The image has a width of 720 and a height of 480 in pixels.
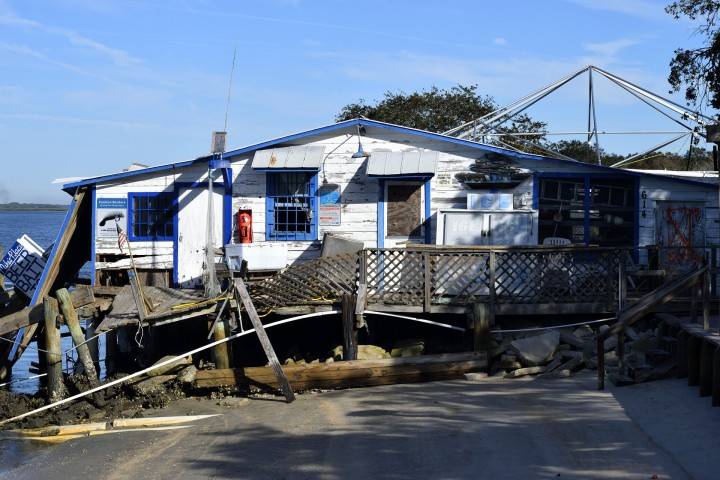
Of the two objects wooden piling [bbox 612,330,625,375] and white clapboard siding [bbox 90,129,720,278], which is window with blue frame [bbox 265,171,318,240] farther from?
wooden piling [bbox 612,330,625,375]

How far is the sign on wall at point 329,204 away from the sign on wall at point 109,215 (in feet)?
14.4

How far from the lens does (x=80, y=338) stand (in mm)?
16406

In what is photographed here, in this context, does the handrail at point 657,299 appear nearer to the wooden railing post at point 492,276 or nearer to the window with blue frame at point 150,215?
the wooden railing post at point 492,276

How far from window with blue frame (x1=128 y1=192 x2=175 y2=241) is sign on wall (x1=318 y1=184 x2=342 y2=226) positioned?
3.34 metres

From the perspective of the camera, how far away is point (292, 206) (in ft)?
65.4

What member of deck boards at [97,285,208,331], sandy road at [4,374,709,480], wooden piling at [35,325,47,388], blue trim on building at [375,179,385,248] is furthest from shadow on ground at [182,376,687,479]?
wooden piling at [35,325,47,388]

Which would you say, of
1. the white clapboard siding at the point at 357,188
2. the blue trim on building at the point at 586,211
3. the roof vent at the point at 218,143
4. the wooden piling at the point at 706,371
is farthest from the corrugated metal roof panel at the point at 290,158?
the wooden piling at the point at 706,371

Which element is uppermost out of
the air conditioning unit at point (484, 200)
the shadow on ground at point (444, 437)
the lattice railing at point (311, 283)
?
the air conditioning unit at point (484, 200)

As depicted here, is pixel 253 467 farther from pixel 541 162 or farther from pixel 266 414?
pixel 541 162

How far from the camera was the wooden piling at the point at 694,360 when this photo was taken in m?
12.8

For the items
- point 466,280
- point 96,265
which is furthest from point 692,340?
point 96,265

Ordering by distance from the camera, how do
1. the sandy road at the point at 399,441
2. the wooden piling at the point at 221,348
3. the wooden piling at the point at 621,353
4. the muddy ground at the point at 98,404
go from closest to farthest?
the sandy road at the point at 399,441 → the wooden piling at the point at 621,353 → the muddy ground at the point at 98,404 → the wooden piling at the point at 221,348

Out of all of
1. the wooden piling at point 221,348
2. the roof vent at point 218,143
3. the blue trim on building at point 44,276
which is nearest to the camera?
the wooden piling at point 221,348

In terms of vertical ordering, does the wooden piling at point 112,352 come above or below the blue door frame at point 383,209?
below
